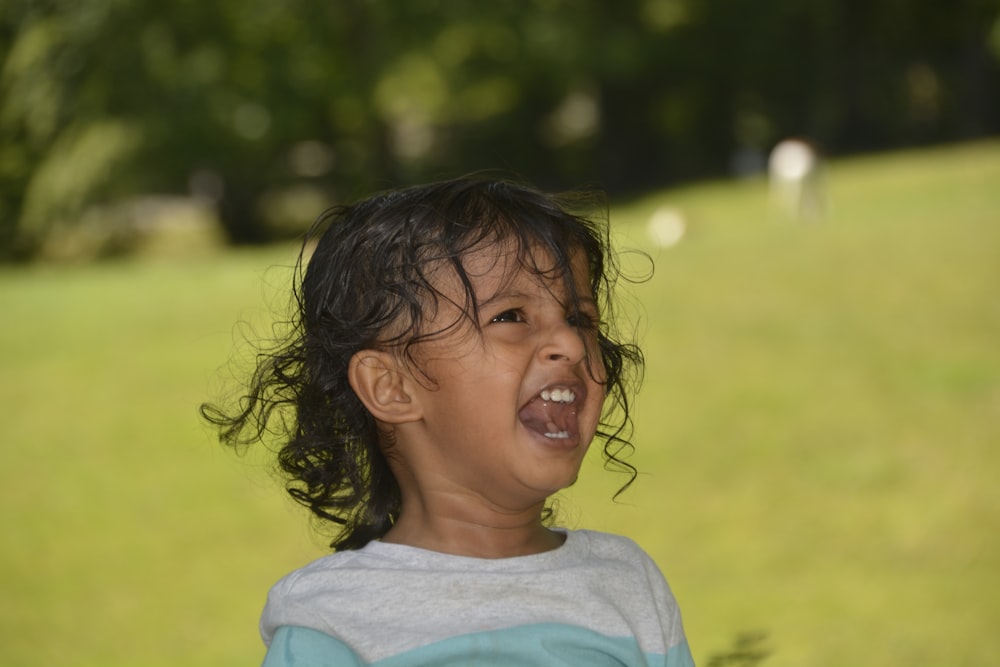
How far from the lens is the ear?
2.05 metres

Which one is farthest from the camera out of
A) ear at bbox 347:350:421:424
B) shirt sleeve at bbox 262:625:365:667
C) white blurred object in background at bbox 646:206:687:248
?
white blurred object in background at bbox 646:206:687:248

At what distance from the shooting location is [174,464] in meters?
8.37

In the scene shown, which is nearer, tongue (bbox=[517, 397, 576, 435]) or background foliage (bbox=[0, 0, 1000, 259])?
tongue (bbox=[517, 397, 576, 435])

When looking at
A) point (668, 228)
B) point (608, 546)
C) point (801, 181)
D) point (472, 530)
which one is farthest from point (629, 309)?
point (801, 181)

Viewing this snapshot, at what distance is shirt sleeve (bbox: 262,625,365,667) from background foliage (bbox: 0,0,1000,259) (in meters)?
21.5

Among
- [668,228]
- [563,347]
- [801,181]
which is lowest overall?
[563,347]

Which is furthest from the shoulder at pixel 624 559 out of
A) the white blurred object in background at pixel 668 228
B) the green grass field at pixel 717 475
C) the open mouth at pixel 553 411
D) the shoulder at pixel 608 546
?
the white blurred object in background at pixel 668 228

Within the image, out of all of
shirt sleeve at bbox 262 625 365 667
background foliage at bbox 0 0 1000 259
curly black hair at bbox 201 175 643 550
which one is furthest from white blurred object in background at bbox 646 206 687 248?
shirt sleeve at bbox 262 625 365 667

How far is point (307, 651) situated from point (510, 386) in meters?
0.46

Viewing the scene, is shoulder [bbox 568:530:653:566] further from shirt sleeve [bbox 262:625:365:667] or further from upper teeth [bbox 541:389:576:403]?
Answer: shirt sleeve [bbox 262:625:365:667]

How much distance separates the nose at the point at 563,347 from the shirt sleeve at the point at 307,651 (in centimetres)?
50

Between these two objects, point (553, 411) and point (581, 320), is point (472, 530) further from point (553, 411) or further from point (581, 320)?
point (581, 320)

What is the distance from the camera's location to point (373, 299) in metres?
2.05

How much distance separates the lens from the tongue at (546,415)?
6.36 ft
